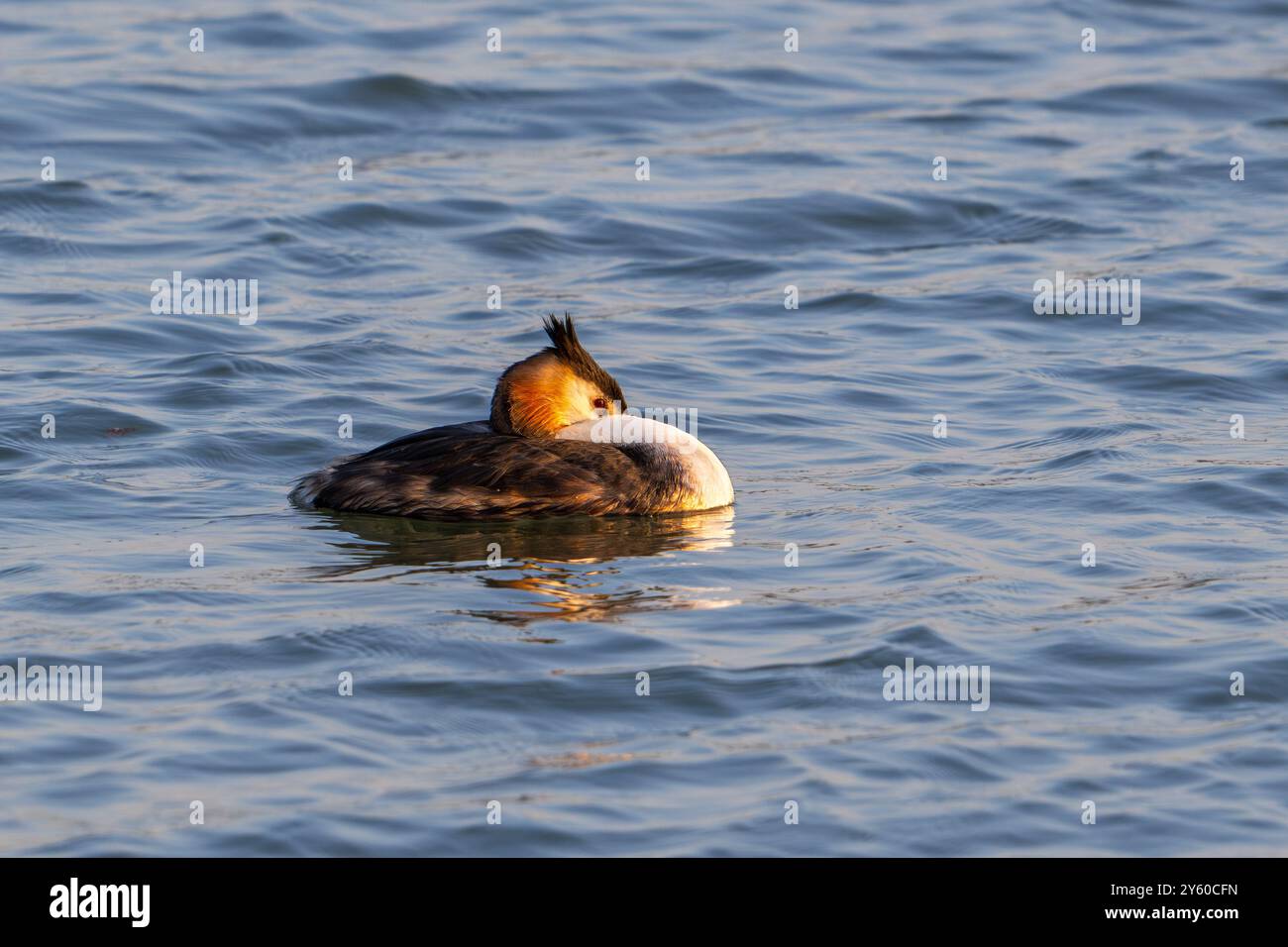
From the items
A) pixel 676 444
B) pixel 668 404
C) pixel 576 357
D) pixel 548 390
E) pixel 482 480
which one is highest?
pixel 576 357

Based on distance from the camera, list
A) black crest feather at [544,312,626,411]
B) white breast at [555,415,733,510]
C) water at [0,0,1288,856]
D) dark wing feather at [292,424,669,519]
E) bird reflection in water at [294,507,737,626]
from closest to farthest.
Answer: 1. water at [0,0,1288,856]
2. bird reflection in water at [294,507,737,626]
3. dark wing feather at [292,424,669,519]
4. black crest feather at [544,312,626,411]
5. white breast at [555,415,733,510]

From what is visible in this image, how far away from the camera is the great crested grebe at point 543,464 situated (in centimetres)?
995

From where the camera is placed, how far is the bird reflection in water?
884cm

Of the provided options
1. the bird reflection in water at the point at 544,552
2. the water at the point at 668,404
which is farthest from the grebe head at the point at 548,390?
the water at the point at 668,404

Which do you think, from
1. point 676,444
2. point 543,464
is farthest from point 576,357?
point 676,444

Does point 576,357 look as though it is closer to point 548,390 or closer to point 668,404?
point 548,390

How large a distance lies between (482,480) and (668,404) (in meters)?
2.57

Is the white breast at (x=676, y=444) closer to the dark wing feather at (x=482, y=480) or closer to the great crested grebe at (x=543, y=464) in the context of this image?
the great crested grebe at (x=543, y=464)

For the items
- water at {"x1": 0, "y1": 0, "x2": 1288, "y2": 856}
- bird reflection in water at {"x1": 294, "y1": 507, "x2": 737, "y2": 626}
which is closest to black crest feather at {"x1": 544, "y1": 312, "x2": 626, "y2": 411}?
bird reflection in water at {"x1": 294, "y1": 507, "x2": 737, "y2": 626}

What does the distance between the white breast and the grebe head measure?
0.30 ft

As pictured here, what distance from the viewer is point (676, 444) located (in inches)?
407

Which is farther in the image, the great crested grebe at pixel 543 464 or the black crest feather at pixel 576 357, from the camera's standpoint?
the black crest feather at pixel 576 357

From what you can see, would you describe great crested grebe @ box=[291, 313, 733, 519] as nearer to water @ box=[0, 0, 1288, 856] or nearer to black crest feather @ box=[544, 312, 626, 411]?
black crest feather @ box=[544, 312, 626, 411]

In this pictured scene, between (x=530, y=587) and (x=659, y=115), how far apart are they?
1077cm
